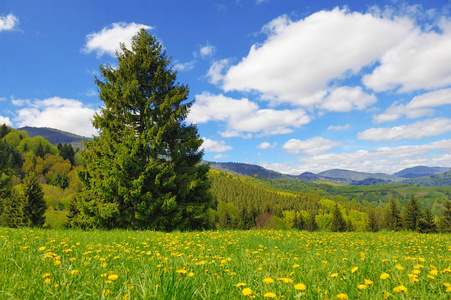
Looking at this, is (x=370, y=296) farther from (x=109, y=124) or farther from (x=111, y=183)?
(x=109, y=124)

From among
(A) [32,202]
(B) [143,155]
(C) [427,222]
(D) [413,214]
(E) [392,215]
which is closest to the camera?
(B) [143,155]

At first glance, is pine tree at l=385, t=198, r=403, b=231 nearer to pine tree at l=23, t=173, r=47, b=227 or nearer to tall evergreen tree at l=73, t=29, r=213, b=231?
tall evergreen tree at l=73, t=29, r=213, b=231

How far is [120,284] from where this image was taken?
96.0 inches

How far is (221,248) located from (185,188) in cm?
993

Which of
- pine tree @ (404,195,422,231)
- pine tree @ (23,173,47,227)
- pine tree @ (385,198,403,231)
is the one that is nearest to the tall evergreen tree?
pine tree @ (23,173,47,227)

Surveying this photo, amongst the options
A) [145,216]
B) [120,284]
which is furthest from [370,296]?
[145,216]

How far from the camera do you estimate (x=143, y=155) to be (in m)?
15.1

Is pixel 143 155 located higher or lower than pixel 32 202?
higher

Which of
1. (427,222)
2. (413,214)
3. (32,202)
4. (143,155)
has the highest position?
(143,155)

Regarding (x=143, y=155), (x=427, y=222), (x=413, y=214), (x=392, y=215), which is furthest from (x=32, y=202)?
(x=427, y=222)

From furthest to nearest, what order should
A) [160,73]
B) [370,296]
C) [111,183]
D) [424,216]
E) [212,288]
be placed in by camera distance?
[424,216], [160,73], [111,183], [212,288], [370,296]

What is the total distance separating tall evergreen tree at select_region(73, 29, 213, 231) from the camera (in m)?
14.1

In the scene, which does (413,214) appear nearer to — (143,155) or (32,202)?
(143,155)

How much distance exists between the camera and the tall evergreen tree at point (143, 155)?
14078 mm
